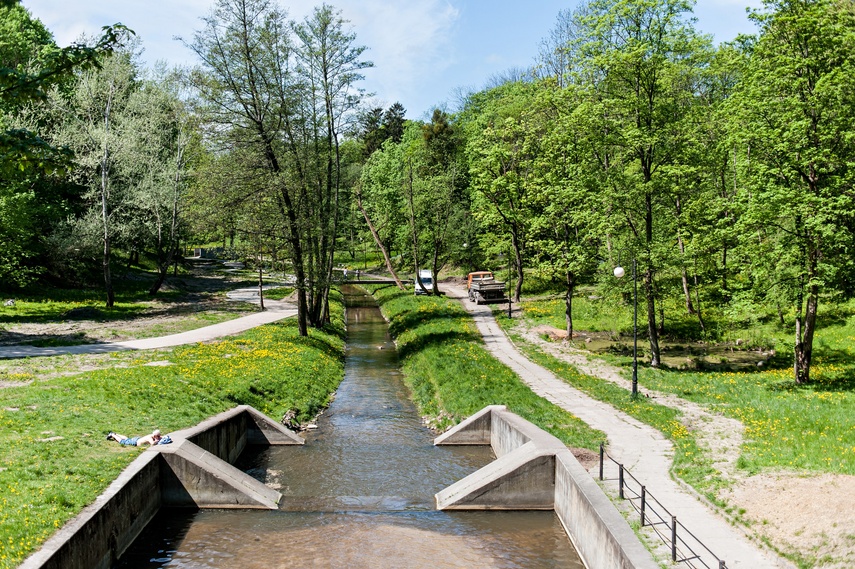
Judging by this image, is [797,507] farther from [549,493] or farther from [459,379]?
[459,379]

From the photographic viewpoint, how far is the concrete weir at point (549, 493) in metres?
11.5

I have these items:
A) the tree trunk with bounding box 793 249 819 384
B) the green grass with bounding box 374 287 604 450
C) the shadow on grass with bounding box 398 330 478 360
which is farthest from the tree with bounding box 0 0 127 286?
the tree trunk with bounding box 793 249 819 384

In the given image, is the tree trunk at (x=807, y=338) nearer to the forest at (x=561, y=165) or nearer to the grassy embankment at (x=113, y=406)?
the forest at (x=561, y=165)

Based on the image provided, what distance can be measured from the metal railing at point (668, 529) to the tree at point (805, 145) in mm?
13237

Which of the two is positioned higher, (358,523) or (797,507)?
(797,507)

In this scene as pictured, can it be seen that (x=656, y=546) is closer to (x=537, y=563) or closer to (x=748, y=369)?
(x=537, y=563)

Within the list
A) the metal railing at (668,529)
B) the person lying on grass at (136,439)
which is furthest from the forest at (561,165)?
the metal railing at (668,529)

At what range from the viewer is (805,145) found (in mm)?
23531

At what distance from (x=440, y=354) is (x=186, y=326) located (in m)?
14.9

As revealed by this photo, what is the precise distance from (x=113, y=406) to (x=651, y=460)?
49.5ft

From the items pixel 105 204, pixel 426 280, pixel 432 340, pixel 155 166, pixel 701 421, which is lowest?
pixel 701 421

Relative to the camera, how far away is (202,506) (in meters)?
15.9

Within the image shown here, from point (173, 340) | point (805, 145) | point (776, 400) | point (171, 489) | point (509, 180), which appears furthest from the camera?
point (509, 180)

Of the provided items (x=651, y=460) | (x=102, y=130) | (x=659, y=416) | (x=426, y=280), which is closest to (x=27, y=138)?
(x=651, y=460)
